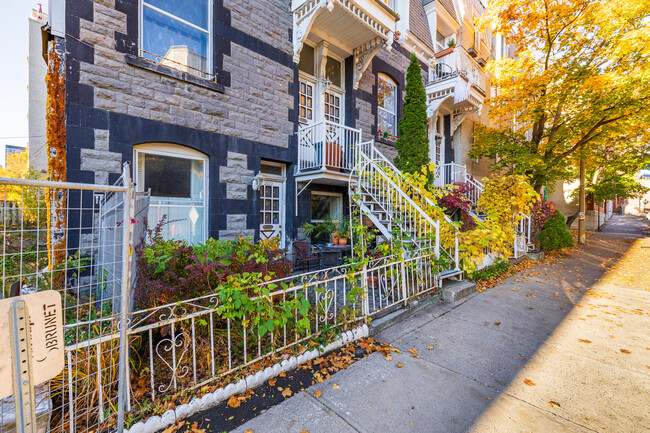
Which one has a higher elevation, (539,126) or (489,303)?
(539,126)

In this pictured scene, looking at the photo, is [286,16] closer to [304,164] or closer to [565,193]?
[304,164]

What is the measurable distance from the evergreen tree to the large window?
492cm

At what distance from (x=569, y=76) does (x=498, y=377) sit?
10491 millimetres

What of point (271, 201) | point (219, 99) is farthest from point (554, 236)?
point (219, 99)

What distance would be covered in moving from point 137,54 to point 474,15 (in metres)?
14.8

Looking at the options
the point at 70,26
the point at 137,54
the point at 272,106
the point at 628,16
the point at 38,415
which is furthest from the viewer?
the point at 628,16

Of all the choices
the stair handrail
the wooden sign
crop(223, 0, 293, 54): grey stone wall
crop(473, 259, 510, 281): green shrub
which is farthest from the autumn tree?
the wooden sign

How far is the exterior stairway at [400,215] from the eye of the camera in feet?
16.3

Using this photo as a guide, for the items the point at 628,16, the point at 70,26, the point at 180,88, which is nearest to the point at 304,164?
the point at 180,88

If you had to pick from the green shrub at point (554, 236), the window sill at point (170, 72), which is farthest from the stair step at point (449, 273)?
the green shrub at point (554, 236)

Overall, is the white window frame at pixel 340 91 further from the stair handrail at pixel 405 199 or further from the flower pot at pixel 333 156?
the stair handrail at pixel 405 199

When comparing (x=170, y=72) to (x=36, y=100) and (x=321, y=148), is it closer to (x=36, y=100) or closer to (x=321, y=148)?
(x=321, y=148)

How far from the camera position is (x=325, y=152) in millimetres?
6352

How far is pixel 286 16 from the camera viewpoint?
21.4 ft
